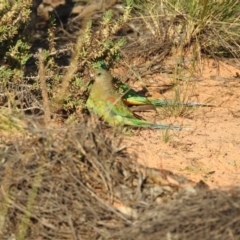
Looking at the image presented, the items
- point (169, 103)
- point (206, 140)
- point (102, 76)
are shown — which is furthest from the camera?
point (169, 103)

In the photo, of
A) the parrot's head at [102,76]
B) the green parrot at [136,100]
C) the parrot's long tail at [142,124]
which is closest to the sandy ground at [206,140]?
the parrot's long tail at [142,124]

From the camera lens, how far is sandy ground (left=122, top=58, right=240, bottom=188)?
16.2 feet

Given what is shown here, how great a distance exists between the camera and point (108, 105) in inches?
227

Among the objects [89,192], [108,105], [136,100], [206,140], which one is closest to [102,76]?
[108,105]

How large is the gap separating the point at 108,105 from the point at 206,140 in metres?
0.72

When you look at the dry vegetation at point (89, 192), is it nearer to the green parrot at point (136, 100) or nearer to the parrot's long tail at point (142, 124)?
the parrot's long tail at point (142, 124)

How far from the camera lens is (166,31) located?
7.29m

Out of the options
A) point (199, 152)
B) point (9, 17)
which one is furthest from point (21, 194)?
point (9, 17)

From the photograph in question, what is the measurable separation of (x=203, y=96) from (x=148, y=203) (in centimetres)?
276

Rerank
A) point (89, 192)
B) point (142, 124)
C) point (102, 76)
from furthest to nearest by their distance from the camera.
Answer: point (102, 76) → point (142, 124) → point (89, 192)

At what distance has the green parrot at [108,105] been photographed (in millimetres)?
5668

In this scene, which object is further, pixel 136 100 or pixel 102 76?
pixel 136 100

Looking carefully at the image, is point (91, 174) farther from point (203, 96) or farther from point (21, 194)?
point (203, 96)

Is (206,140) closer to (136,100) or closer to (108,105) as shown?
(108,105)
